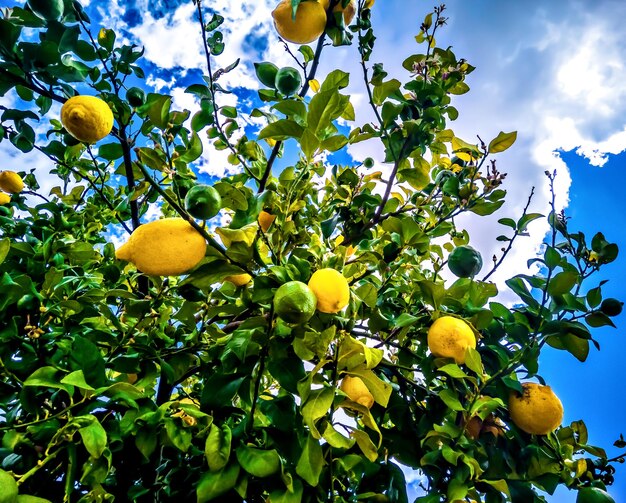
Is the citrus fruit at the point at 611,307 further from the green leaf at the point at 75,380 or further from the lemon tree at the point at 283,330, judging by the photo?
the green leaf at the point at 75,380

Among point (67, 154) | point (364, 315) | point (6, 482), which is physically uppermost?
point (67, 154)

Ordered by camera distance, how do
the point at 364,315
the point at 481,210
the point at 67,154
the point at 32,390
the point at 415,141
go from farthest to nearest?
the point at 67,154 < the point at 481,210 < the point at 415,141 < the point at 364,315 < the point at 32,390

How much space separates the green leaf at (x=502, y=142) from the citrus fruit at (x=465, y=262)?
0.45m

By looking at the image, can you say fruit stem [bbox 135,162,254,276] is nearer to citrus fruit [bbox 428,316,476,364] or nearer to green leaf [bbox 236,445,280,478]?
green leaf [bbox 236,445,280,478]

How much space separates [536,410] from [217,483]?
85 centimetres

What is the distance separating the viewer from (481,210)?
155 cm

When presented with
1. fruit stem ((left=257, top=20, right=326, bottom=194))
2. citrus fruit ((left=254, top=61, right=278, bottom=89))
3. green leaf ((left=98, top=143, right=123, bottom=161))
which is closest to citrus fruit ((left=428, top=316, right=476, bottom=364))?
fruit stem ((left=257, top=20, right=326, bottom=194))

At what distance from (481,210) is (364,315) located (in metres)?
0.65

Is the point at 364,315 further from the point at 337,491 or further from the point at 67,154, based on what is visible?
the point at 67,154

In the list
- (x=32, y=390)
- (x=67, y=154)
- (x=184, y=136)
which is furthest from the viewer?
(x=67, y=154)


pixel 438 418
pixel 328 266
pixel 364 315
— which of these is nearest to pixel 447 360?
pixel 438 418

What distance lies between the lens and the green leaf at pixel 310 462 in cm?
83

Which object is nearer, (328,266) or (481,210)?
(328,266)

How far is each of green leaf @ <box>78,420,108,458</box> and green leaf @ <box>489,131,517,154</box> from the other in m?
1.50
